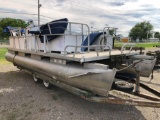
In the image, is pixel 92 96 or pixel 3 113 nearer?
pixel 92 96

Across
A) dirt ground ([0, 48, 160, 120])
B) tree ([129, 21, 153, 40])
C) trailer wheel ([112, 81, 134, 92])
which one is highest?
tree ([129, 21, 153, 40])

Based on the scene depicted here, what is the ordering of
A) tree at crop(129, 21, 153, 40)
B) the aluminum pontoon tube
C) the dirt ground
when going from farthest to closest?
tree at crop(129, 21, 153, 40) < the dirt ground < the aluminum pontoon tube

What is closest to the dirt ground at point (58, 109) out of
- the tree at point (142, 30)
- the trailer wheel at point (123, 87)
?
the trailer wheel at point (123, 87)

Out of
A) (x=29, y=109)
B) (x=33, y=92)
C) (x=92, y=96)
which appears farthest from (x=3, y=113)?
(x=92, y=96)

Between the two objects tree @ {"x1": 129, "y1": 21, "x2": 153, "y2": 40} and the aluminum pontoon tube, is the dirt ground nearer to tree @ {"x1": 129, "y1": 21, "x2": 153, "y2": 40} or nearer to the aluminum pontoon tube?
the aluminum pontoon tube

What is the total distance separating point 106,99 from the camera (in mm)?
3633

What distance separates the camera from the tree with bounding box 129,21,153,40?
102062 millimetres

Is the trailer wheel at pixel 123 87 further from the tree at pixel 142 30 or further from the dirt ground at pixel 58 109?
the tree at pixel 142 30

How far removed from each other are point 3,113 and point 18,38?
4104 millimetres

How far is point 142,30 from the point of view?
105312mm

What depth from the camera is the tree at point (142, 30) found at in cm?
10206

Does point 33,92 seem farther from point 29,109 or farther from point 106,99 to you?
point 106,99

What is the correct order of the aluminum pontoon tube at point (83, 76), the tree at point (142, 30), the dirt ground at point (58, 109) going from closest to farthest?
1. the aluminum pontoon tube at point (83, 76)
2. the dirt ground at point (58, 109)
3. the tree at point (142, 30)

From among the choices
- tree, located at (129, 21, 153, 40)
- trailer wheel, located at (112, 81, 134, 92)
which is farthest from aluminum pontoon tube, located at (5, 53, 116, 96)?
tree, located at (129, 21, 153, 40)
